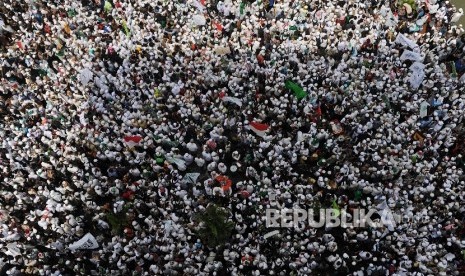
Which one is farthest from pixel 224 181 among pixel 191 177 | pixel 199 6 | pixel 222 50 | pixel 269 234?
pixel 199 6

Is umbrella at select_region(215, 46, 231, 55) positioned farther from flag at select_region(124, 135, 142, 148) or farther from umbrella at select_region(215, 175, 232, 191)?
umbrella at select_region(215, 175, 232, 191)

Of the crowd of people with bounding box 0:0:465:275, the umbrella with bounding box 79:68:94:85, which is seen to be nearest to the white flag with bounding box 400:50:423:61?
the crowd of people with bounding box 0:0:465:275

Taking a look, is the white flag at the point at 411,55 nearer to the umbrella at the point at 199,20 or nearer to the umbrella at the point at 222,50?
the umbrella at the point at 222,50

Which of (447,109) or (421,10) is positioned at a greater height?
(421,10)

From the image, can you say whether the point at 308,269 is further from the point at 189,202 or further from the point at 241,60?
the point at 241,60

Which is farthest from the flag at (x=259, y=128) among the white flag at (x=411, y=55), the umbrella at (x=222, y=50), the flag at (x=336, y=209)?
the white flag at (x=411, y=55)

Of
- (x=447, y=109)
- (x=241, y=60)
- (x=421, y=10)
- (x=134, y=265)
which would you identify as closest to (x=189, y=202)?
(x=134, y=265)
